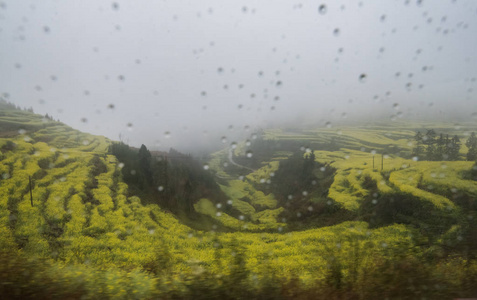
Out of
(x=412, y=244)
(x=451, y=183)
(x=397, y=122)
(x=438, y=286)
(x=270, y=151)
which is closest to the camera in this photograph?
(x=438, y=286)

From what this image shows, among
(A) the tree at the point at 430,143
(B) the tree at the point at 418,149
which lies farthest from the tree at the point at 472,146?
(B) the tree at the point at 418,149

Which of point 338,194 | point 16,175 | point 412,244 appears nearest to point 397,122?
point 338,194

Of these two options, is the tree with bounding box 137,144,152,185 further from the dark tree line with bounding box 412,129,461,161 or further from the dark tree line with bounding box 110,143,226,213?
the dark tree line with bounding box 412,129,461,161

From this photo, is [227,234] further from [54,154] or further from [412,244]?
[54,154]

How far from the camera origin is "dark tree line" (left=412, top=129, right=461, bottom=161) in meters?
8.68

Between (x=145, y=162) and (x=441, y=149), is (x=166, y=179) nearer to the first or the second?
(x=145, y=162)

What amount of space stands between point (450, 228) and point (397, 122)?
1054 centimetres

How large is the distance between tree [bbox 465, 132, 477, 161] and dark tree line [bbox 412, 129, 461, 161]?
279 millimetres

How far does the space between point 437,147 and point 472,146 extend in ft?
3.50

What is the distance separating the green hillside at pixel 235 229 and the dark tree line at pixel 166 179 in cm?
20

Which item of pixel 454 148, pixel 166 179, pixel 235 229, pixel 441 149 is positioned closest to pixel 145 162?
pixel 166 179

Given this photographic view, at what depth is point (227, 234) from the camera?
6.61 meters

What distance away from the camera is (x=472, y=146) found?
8586 mm

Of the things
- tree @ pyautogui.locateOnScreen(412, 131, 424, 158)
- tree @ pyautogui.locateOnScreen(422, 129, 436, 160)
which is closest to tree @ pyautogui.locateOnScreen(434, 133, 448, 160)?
tree @ pyautogui.locateOnScreen(422, 129, 436, 160)
